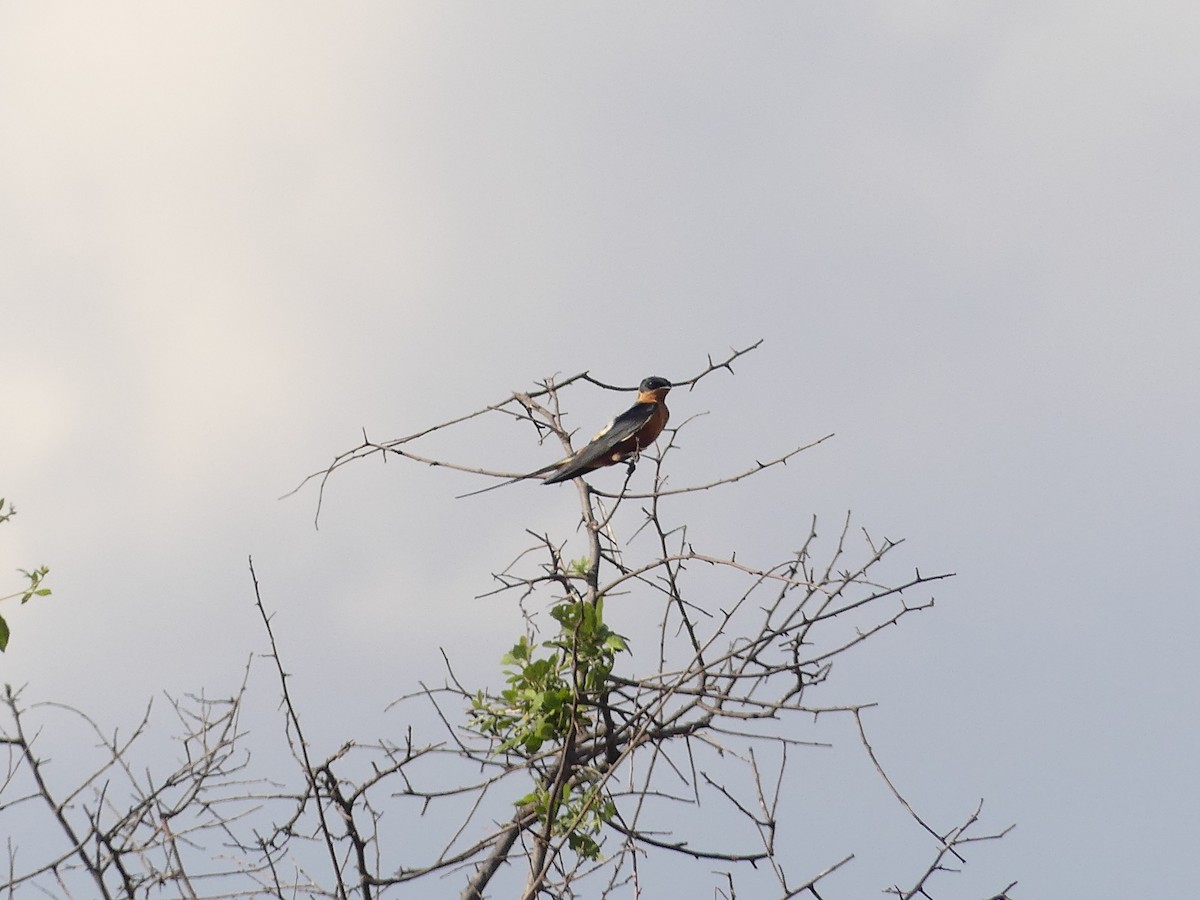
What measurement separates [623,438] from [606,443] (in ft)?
0.49

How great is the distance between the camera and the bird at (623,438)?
6.43 metres

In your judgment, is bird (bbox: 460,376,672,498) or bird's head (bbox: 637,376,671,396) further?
bird's head (bbox: 637,376,671,396)

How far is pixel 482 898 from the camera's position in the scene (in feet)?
16.4

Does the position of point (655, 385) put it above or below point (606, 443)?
above

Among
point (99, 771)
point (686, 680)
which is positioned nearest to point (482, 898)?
point (686, 680)

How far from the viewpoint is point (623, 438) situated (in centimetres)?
707

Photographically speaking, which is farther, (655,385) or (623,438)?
(655,385)

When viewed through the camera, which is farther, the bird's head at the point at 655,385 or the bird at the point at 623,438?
the bird's head at the point at 655,385

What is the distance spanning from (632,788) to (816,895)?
746mm

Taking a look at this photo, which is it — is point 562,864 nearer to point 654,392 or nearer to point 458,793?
point 458,793

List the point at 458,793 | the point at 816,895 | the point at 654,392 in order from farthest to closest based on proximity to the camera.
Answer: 1. the point at 654,392
2. the point at 458,793
3. the point at 816,895

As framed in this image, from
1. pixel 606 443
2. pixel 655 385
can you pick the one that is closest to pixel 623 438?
pixel 606 443

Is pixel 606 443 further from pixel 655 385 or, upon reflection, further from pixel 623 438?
pixel 655 385

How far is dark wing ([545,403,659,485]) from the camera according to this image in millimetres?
6438
